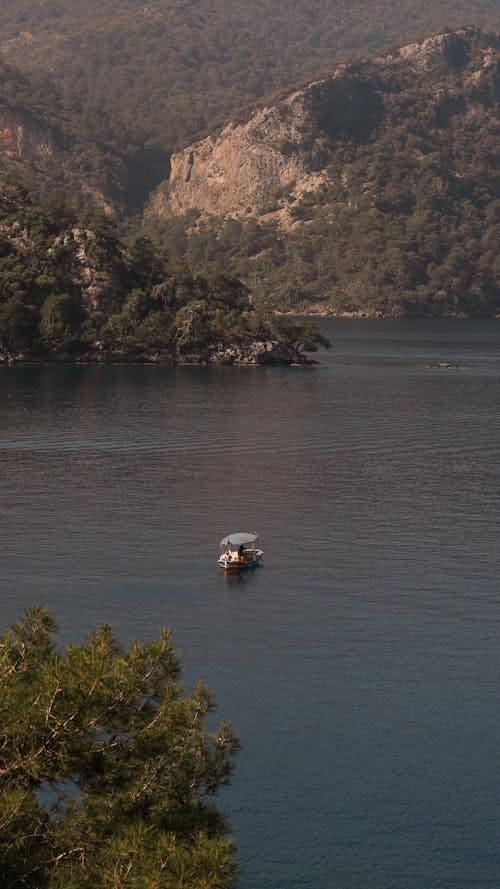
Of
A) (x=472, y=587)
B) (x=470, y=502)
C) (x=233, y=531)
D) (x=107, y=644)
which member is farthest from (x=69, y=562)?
(x=107, y=644)

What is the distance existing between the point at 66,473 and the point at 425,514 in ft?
125

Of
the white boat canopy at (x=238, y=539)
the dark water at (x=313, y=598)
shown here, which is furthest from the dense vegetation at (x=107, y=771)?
the white boat canopy at (x=238, y=539)

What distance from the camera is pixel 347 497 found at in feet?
355

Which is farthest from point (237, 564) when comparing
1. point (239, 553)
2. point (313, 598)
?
point (313, 598)

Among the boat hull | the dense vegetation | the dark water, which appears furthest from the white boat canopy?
the dense vegetation

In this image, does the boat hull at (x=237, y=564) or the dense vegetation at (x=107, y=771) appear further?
the boat hull at (x=237, y=564)

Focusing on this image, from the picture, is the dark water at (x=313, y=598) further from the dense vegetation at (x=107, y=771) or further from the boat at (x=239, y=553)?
the dense vegetation at (x=107, y=771)

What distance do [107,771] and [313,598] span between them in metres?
45.9

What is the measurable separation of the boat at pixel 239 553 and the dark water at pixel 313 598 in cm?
117

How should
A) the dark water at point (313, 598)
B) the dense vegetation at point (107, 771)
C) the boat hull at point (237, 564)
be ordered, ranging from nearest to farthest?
the dense vegetation at point (107, 771) → the dark water at point (313, 598) → the boat hull at point (237, 564)

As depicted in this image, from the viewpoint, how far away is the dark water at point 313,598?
165 feet

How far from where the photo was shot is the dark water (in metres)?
50.3

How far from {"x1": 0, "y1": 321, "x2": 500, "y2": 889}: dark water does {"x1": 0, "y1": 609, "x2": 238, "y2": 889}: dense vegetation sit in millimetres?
13985

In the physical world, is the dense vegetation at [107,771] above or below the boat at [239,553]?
above
